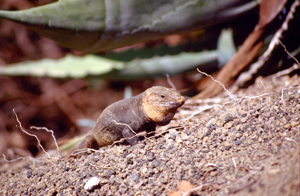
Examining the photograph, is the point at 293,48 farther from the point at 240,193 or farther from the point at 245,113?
the point at 240,193

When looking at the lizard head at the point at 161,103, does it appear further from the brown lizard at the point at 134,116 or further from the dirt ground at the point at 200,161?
the dirt ground at the point at 200,161

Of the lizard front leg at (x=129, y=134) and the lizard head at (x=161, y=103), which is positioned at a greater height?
the lizard head at (x=161, y=103)

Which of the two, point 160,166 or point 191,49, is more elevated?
point 191,49

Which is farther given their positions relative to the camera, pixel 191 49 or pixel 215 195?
pixel 191 49

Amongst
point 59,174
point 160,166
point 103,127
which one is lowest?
point 160,166

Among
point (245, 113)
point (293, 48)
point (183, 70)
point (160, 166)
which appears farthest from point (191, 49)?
point (160, 166)

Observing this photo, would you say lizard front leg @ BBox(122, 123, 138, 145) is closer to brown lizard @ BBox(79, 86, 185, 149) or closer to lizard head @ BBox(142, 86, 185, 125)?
brown lizard @ BBox(79, 86, 185, 149)

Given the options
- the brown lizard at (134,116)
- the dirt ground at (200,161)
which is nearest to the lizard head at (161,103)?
the brown lizard at (134,116)
